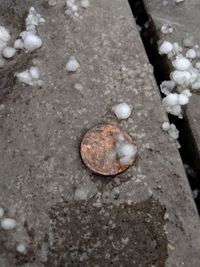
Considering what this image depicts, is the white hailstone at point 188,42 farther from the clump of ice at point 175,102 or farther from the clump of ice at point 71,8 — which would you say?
the clump of ice at point 71,8

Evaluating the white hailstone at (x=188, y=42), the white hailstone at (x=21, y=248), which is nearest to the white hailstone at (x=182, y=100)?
the white hailstone at (x=188, y=42)

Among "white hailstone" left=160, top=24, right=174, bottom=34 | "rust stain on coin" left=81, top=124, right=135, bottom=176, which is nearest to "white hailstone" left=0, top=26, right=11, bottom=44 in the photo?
"rust stain on coin" left=81, top=124, right=135, bottom=176

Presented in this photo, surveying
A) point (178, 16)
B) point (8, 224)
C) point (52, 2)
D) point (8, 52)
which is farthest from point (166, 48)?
point (8, 224)

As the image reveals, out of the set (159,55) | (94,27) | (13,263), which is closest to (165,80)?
(159,55)

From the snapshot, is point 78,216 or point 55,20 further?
point 55,20

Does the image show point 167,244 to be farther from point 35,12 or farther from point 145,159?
point 35,12

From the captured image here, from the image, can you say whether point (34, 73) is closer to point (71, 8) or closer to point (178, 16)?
point (71, 8)
